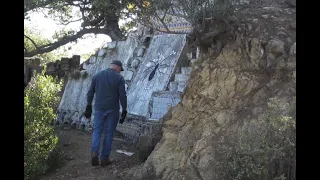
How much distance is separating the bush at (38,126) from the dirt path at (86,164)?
41 centimetres

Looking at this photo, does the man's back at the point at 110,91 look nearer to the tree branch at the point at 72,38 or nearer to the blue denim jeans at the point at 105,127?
the blue denim jeans at the point at 105,127

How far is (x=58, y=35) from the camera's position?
45.3 feet

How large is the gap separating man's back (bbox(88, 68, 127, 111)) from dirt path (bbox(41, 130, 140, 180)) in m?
0.91

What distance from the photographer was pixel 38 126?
6.05 meters

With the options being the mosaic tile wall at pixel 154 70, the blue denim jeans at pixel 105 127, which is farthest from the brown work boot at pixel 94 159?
the mosaic tile wall at pixel 154 70

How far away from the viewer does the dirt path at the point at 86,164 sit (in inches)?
243

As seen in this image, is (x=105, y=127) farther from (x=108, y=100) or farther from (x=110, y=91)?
(x=110, y=91)

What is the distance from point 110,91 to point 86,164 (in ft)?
4.22

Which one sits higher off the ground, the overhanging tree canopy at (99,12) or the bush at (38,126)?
the overhanging tree canopy at (99,12)

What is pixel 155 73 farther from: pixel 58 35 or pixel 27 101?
pixel 58 35

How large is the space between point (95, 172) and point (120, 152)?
3.63ft

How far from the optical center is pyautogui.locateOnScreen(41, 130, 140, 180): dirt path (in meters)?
6.16
